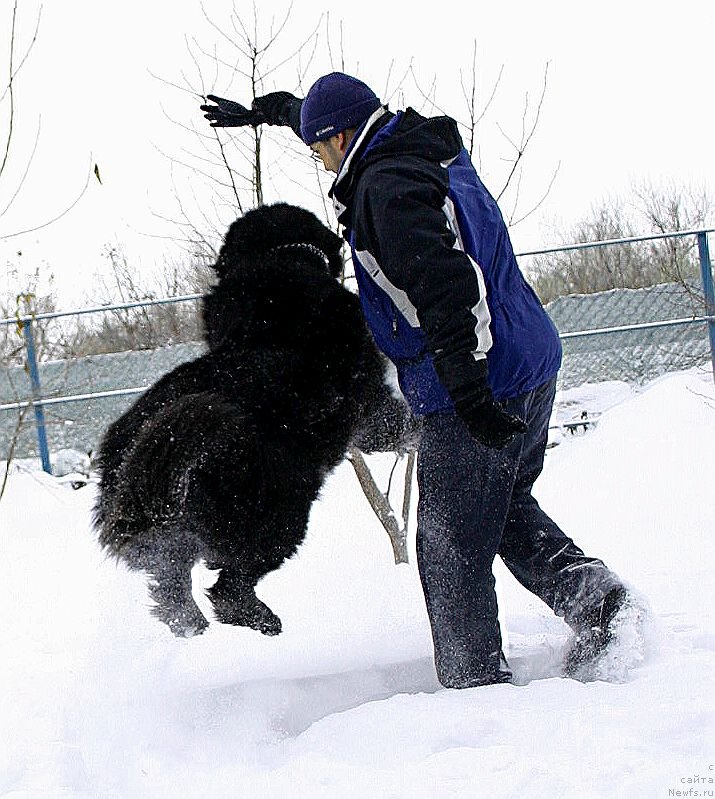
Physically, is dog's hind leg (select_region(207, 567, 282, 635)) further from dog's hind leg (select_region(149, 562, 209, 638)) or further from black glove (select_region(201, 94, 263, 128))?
black glove (select_region(201, 94, 263, 128))

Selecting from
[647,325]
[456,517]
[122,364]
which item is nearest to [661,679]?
[456,517]

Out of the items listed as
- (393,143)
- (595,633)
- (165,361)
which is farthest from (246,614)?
(165,361)

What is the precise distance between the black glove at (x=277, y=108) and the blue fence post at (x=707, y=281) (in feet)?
13.8

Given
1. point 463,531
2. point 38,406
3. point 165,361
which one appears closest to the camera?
point 463,531

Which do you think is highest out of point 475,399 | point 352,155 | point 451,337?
point 352,155

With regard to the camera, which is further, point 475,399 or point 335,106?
point 335,106

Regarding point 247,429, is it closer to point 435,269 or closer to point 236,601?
point 236,601

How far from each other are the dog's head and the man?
563 millimetres

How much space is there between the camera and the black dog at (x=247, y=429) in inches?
92.1

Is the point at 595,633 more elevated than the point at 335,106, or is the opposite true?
the point at 335,106

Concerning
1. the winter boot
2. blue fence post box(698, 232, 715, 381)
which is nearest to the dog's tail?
the winter boot

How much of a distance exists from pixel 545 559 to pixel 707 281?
4382 mm

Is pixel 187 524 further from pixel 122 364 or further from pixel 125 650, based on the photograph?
pixel 122 364

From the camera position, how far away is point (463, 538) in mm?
2225
